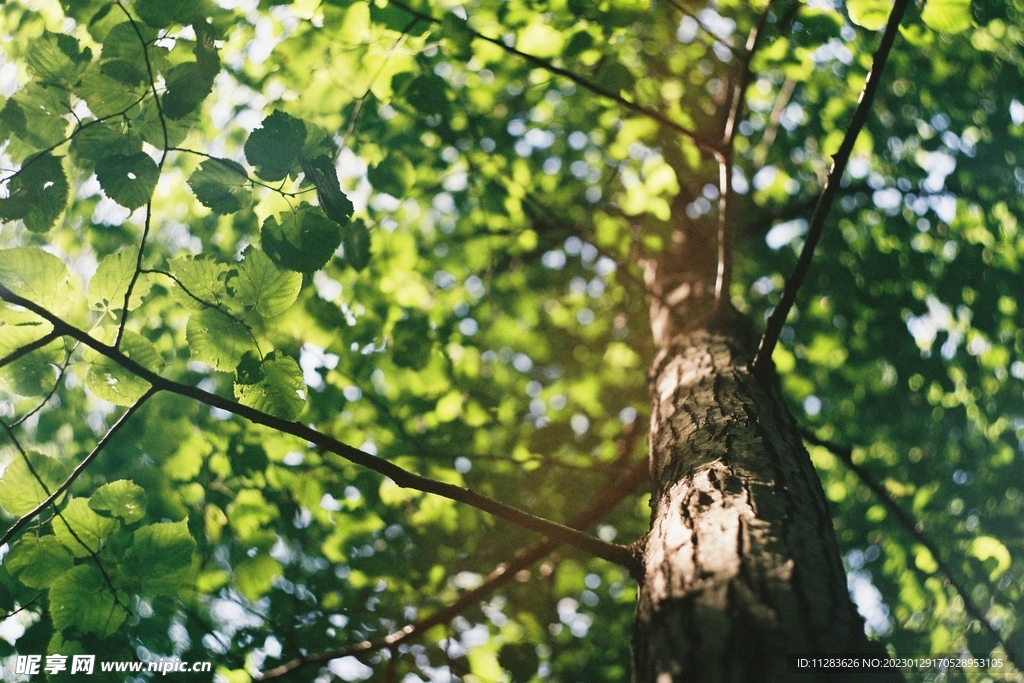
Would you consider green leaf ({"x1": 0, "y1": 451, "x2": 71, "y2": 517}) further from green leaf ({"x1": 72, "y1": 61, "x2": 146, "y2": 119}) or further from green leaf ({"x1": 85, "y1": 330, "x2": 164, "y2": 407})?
green leaf ({"x1": 72, "y1": 61, "x2": 146, "y2": 119})

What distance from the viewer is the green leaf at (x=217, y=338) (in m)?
1.42

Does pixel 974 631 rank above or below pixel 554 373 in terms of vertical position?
below

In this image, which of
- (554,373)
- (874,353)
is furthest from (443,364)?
(874,353)

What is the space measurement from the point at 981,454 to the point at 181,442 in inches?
177

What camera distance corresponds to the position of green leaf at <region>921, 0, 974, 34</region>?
4.94 ft

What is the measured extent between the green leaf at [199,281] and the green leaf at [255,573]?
1.63 metres

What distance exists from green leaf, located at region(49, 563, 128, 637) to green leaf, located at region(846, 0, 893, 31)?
97.1 inches

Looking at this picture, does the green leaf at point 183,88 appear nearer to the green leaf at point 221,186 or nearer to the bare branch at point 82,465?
the green leaf at point 221,186

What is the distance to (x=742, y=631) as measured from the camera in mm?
955

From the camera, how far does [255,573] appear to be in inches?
103

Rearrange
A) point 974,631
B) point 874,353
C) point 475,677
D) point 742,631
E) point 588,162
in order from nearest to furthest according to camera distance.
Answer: point 742,631 < point 475,677 < point 974,631 < point 874,353 < point 588,162

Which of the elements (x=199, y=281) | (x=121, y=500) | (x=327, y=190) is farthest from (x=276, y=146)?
(x=121, y=500)

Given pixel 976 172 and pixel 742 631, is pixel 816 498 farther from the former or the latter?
pixel 976 172

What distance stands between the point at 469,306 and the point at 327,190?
6.96 feet
